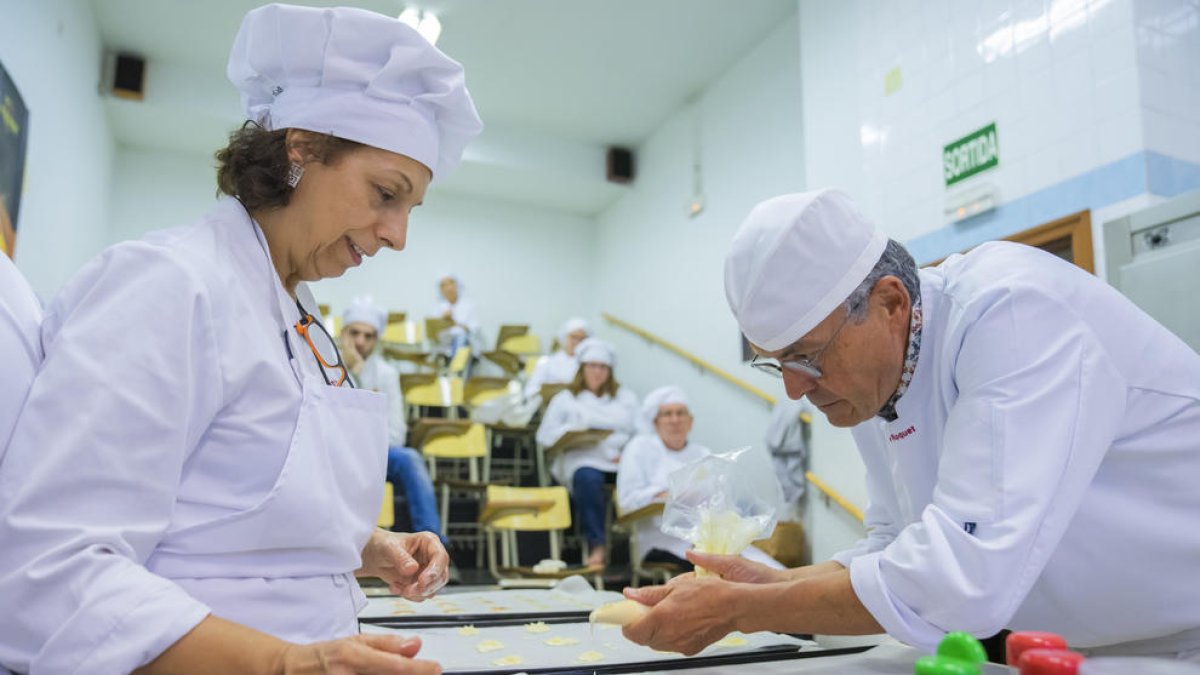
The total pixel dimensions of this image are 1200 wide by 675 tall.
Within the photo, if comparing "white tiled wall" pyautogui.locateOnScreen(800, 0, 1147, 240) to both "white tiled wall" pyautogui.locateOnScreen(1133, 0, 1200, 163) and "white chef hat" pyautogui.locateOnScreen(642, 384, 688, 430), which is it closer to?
"white tiled wall" pyautogui.locateOnScreen(1133, 0, 1200, 163)

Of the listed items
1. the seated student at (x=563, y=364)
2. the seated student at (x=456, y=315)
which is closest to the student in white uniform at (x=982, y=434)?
the seated student at (x=563, y=364)

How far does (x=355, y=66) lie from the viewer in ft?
4.18

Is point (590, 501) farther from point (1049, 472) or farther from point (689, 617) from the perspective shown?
point (1049, 472)

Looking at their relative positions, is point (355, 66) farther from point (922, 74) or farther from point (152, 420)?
point (922, 74)

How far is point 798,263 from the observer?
1.29 m

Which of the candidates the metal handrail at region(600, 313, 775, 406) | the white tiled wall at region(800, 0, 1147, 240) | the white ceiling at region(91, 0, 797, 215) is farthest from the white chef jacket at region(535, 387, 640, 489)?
the white ceiling at region(91, 0, 797, 215)

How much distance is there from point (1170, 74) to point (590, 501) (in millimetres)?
4217

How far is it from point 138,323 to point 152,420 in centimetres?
12

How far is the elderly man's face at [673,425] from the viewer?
5793 millimetres

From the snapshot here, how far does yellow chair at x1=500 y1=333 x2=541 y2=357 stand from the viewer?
9766 mm

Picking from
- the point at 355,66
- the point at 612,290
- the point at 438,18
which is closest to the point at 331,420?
the point at 355,66

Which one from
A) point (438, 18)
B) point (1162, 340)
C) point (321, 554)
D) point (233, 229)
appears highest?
point (438, 18)

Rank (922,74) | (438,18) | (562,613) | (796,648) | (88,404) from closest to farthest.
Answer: (88,404)
(796,648)
(562,613)
(922,74)
(438,18)

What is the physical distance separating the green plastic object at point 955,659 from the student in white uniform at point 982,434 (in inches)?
14.0
